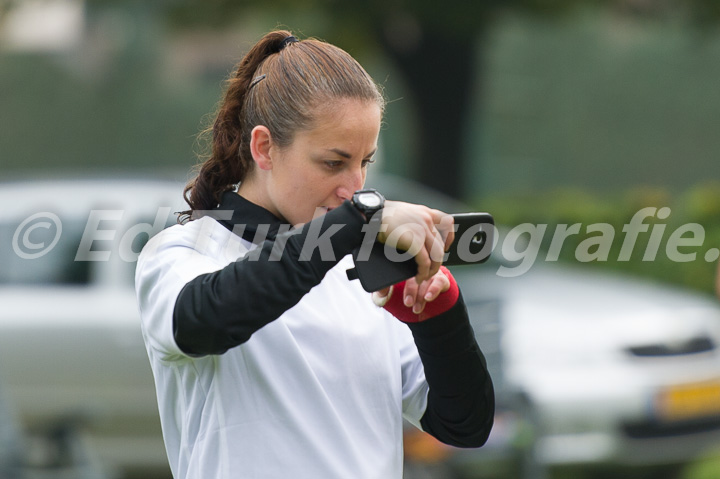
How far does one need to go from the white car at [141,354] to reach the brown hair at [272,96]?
10.6 ft

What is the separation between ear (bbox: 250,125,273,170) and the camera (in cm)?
188

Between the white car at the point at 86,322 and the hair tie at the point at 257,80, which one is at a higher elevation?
the hair tie at the point at 257,80

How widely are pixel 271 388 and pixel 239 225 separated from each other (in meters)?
0.31

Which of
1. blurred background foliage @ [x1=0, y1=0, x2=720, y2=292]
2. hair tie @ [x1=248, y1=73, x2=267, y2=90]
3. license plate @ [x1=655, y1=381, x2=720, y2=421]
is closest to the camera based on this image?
hair tie @ [x1=248, y1=73, x2=267, y2=90]

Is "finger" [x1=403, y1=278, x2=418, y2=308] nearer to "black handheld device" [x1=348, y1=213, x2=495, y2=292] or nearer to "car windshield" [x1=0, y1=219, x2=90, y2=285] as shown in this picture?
"black handheld device" [x1=348, y1=213, x2=495, y2=292]

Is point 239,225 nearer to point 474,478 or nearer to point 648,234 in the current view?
point 474,478

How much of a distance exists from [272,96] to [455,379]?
0.62 m

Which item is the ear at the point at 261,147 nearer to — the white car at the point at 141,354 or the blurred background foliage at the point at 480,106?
the white car at the point at 141,354

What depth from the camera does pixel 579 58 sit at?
1684 cm

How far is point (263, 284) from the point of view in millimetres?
1559

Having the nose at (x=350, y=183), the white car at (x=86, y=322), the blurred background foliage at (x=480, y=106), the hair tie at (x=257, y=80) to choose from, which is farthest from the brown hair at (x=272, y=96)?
the blurred background foliage at (x=480, y=106)

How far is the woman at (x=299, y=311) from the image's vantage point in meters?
1.59

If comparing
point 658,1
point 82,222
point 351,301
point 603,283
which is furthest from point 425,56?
point 351,301

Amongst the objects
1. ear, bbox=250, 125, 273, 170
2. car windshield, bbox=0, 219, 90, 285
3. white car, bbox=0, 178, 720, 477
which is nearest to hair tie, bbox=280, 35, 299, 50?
ear, bbox=250, 125, 273, 170
